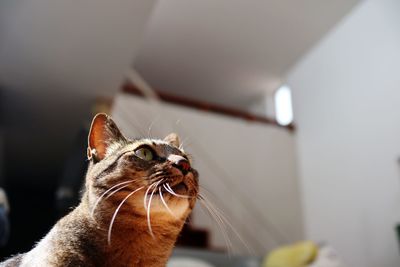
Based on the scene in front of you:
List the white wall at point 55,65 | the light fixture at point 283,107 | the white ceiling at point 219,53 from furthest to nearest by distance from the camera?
the light fixture at point 283,107
the white ceiling at point 219,53
the white wall at point 55,65

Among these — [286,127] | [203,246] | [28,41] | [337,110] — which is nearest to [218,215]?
[28,41]

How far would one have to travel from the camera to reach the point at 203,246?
7.80 ft

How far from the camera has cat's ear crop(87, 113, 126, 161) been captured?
317 mm

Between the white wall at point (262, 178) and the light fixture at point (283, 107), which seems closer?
the white wall at point (262, 178)

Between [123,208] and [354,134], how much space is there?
258 cm

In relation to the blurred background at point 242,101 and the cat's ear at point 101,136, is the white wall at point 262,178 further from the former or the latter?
the cat's ear at point 101,136

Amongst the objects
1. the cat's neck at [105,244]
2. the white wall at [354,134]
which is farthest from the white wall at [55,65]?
the white wall at [354,134]

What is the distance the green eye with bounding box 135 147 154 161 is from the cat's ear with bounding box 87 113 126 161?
26 mm

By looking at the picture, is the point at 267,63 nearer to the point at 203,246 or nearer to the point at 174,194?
the point at 203,246

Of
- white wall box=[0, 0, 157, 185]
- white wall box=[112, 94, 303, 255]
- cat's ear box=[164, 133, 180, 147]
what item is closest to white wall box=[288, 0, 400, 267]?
white wall box=[112, 94, 303, 255]

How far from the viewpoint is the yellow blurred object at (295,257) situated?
→ 233 cm

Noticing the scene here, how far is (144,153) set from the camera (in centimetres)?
32

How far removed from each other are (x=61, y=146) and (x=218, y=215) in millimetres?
1290

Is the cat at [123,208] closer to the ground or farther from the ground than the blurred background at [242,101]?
closer to the ground
